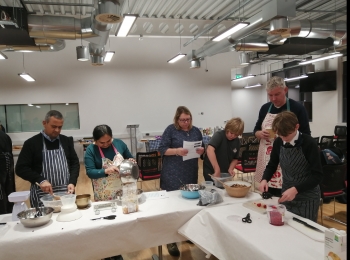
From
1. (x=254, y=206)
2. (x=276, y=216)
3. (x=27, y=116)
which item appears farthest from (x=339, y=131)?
(x=27, y=116)

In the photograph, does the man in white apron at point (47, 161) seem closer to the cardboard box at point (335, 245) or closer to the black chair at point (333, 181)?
the cardboard box at point (335, 245)

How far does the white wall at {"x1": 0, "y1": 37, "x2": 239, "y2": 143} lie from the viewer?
841 cm

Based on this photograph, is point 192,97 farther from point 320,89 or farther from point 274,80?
point 274,80

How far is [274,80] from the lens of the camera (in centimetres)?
243

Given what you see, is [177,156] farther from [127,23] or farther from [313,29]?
[313,29]

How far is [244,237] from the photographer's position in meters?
1.61

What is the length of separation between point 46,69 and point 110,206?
7.70m

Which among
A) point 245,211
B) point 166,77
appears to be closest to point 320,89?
point 166,77

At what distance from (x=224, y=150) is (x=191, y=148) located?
0.35 metres

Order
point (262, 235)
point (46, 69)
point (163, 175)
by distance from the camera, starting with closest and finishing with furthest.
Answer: point (262, 235), point (163, 175), point (46, 69)

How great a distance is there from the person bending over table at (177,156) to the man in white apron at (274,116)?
64 centimetres

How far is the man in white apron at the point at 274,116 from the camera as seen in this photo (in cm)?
242

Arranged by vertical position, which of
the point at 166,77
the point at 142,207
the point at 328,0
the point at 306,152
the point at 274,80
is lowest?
the point at 142,207

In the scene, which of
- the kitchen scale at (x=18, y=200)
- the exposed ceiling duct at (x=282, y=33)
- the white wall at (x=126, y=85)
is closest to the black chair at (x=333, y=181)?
the exposed ceiling duct at (x=282, y=33)
